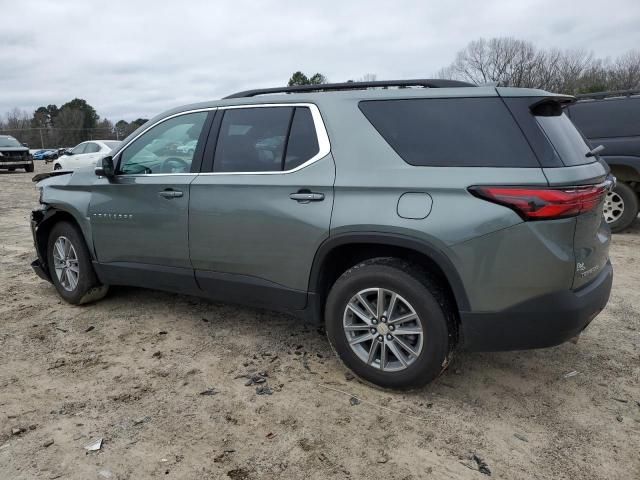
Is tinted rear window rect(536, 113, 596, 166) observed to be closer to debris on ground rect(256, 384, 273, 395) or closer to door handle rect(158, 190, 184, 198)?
debris on ground rect(256, 384, 273, 395)

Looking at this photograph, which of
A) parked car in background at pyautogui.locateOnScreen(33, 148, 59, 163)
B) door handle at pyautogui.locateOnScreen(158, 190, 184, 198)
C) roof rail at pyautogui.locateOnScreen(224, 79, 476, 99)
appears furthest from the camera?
parked car in background at pyautogui.locateOnScreen(33, 148, 59, 163)

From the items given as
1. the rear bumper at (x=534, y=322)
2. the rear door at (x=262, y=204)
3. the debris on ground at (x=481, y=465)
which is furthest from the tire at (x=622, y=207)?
the debris on ground at (x=481, y=465)

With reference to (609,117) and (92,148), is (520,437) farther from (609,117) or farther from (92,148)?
(92,148)

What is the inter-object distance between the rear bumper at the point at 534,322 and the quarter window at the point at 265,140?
1438 mm

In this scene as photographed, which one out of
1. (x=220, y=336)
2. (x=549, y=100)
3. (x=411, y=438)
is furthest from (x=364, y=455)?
(x=549, y=100)

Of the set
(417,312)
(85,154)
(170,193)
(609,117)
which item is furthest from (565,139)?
(85,154)

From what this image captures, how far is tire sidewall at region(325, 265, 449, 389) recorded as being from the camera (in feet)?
9.15

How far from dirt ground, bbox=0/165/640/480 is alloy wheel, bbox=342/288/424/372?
24 centimetres

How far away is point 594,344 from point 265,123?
113 inches

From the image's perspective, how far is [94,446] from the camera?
257 centimetres

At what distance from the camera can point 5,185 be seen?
53.7 ft

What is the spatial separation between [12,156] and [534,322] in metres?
23.8

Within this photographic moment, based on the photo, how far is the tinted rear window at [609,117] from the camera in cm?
702

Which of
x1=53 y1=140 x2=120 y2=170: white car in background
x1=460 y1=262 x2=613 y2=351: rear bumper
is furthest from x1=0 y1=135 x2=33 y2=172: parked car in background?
x1=460 y1=262 x2=613 y2=351: rear bumper
